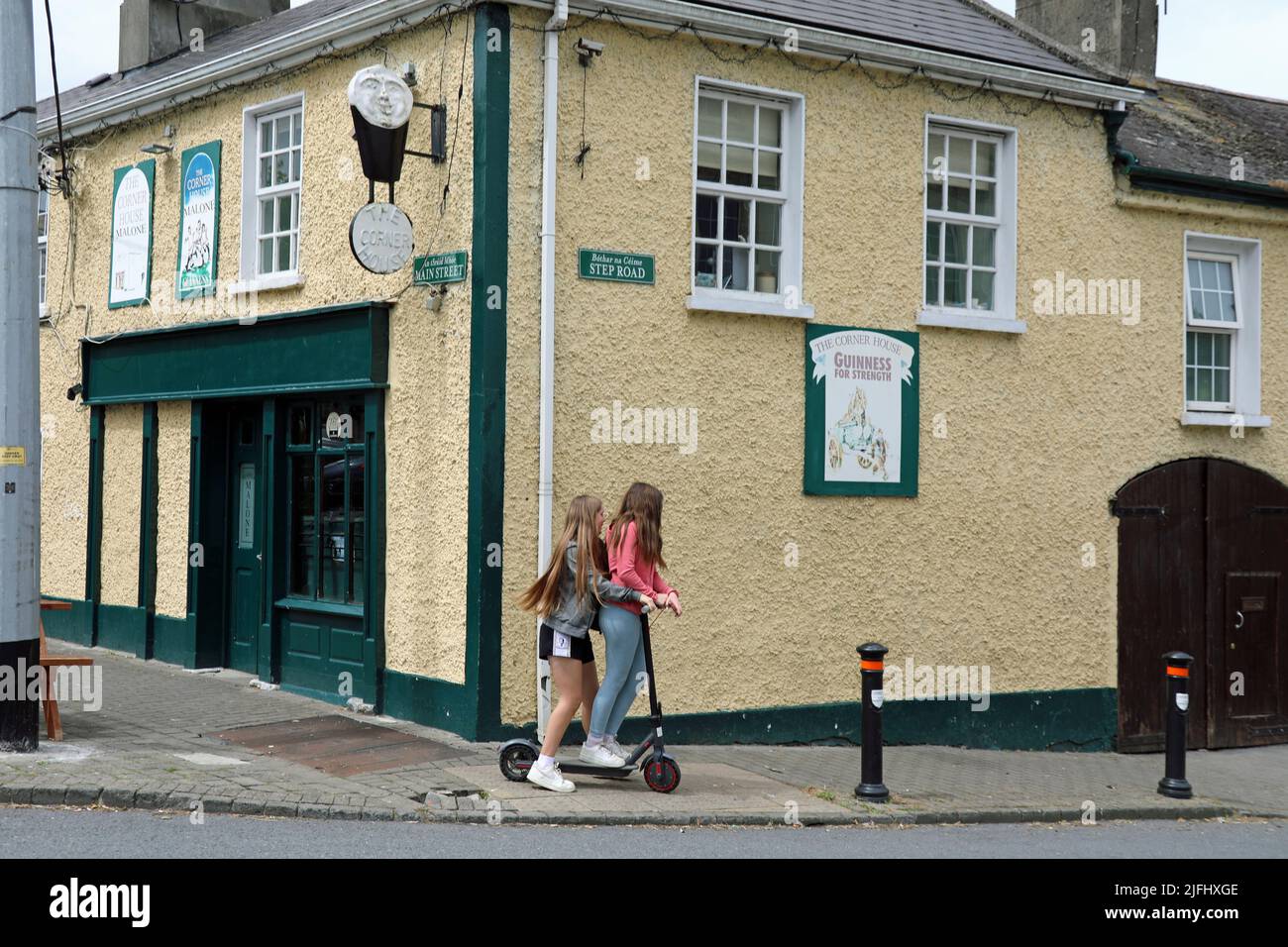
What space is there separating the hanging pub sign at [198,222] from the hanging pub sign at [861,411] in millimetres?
5621

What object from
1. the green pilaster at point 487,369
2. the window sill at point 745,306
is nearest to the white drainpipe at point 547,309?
the green pilaster at point 487,369

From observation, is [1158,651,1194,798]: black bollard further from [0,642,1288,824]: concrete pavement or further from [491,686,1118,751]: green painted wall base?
[491,686,1118,751]: green painted wall base

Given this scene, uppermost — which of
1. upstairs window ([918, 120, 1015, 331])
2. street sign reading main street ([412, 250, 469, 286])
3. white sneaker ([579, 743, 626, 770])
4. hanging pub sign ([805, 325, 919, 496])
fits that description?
upstairs window ([918, 120, 1015, 331])

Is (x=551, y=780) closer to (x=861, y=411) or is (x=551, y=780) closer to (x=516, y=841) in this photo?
(x=516, y=841)

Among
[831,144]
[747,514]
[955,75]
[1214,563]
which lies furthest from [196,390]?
[1214,563]

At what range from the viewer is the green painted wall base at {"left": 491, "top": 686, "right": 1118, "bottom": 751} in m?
10.9

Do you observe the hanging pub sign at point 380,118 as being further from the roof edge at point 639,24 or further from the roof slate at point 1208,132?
the roof slate at point 1208,132

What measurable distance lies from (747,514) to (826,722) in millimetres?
1876

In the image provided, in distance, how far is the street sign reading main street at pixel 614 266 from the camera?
10617mm

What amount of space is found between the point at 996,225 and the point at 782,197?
234cm

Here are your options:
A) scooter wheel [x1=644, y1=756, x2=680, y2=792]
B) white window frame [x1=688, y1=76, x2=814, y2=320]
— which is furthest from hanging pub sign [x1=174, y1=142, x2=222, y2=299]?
scooter wheel [x1=644, y1=756, x2=680, y2=792]

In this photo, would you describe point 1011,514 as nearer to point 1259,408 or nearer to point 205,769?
point 1259,408

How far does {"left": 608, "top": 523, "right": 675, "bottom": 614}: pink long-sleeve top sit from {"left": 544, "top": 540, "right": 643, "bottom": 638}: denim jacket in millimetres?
64

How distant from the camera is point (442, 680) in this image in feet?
34.6
